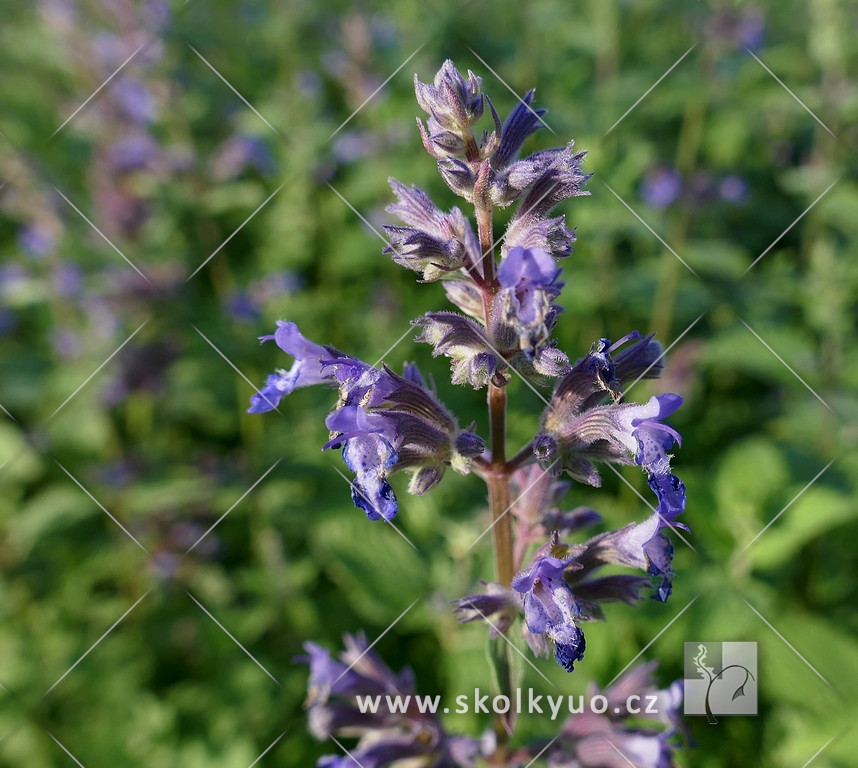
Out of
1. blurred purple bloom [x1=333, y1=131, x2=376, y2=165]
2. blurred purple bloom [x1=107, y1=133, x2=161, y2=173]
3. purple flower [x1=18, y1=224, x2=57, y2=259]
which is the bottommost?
purple flower [x1=18, y1=224, x2=57, y2=259]

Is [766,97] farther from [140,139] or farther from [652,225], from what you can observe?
[140,139]

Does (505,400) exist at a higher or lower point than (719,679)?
higher

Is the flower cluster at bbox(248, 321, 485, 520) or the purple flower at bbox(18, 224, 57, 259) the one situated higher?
the purple flower at bbox(18, 224, 57, 259)

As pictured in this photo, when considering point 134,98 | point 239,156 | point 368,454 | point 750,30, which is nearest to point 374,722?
point 368,454

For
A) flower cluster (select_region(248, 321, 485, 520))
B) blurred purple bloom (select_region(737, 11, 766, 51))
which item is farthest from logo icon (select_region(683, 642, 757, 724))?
blurred purple bloom (select_region(737, 11, 766, 51))

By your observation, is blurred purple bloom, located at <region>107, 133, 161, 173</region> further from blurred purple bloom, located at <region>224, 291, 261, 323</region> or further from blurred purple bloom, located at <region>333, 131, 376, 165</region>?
blurred purple bloom, located at <region>333, 131, 376, 165</region>

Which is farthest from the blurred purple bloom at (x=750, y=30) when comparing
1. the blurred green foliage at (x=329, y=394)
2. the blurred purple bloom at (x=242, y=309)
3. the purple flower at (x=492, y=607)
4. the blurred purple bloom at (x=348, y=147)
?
the purple flower at (x=492, y=607)

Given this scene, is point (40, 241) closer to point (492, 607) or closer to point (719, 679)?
point (492, 607)
